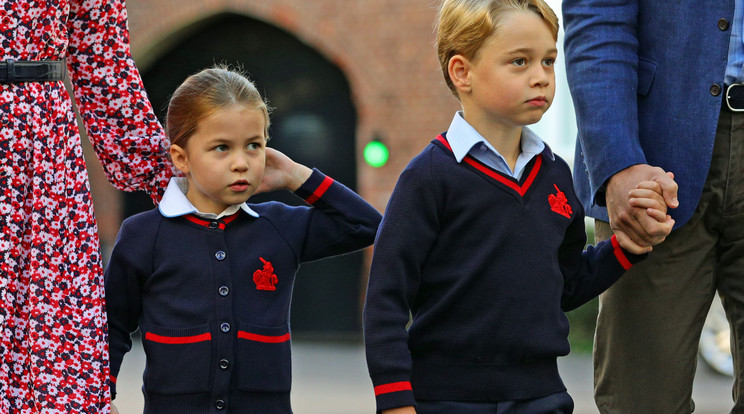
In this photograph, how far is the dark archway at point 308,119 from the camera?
10.4 meters

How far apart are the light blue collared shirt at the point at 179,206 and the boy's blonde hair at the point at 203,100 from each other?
4.8 inches

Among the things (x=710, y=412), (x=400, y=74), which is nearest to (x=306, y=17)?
(x=400, y=74)

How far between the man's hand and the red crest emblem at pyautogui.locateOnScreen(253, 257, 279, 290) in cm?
92

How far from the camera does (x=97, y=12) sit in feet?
10.4

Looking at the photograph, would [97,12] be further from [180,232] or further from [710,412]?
[710,412]

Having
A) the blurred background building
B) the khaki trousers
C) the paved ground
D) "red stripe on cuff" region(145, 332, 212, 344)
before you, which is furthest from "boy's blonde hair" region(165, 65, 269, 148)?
the blurred background building

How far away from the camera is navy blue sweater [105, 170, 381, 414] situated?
3.07 meters

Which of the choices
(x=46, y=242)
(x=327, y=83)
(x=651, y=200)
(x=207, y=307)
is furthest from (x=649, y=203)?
(x=327, y=83)

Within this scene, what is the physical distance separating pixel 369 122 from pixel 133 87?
265 inches

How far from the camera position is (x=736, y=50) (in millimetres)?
3000

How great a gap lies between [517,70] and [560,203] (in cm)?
38

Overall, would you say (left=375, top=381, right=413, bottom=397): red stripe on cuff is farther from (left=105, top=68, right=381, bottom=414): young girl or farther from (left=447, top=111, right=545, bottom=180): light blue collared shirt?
(left=447, top=111, right=545, bottom=180): light blue collared shirt

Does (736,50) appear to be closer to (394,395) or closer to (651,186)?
(651,186)

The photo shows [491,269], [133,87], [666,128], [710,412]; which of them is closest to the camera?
[491,269]
